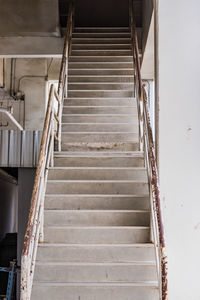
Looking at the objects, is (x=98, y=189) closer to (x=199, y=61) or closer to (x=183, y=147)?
(x=183, y=147)

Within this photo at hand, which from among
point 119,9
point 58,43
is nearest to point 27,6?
point 58,43

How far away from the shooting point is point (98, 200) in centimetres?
443

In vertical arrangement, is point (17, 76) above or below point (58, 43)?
above

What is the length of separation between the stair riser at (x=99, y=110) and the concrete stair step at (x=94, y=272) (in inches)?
118

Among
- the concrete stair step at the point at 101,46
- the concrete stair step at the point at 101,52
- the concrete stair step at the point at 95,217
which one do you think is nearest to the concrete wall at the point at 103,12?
the concrete stair step at the point at 101,46

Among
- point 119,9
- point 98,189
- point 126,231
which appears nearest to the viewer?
point 126,231

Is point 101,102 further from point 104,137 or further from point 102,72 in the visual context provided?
point 102,72

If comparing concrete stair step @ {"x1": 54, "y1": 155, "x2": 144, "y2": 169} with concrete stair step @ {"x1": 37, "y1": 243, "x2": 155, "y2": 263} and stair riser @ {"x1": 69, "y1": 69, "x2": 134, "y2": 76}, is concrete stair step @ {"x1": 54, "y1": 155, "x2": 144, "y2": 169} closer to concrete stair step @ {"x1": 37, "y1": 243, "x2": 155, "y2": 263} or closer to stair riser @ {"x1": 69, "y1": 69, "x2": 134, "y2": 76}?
concrete stair step @ {"x1": 37, "y1": 243, "x2": 155, "y2": 263}

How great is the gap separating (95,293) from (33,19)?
5894 mm

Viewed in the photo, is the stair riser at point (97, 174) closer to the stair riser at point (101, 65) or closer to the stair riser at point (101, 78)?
the stair riser at point (101, 78)

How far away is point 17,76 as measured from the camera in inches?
448

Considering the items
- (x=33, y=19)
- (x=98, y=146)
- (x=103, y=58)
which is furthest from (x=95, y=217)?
(x=33, y=19)

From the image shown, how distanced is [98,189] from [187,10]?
2233 mm

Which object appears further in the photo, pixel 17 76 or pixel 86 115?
pixel 17 76
